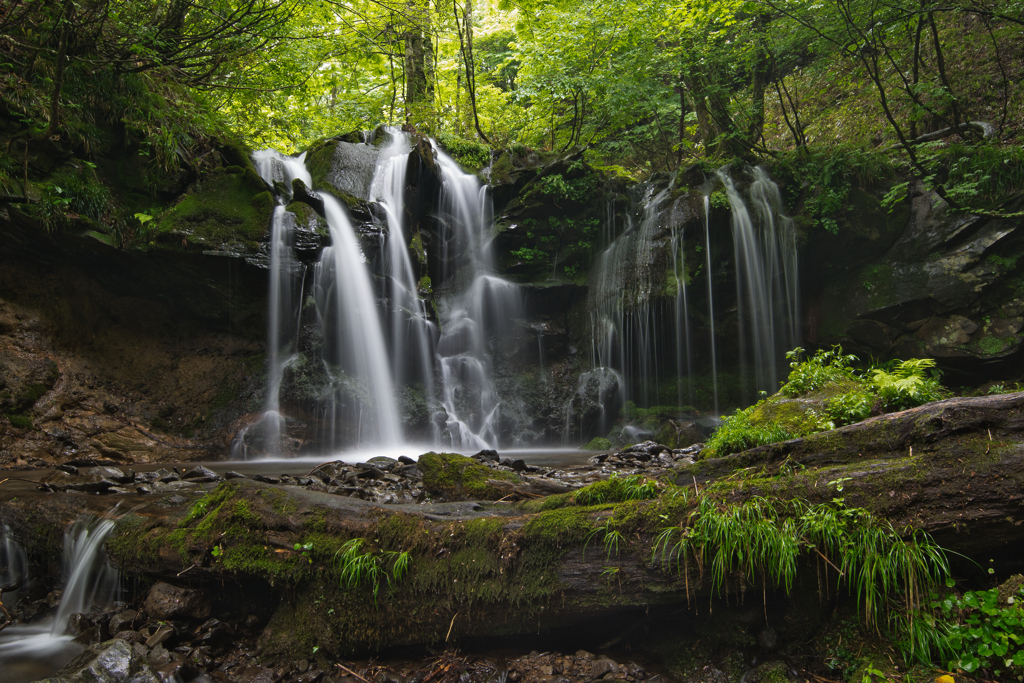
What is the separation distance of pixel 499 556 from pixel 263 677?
5.13 feet

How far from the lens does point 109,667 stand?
3.00 m

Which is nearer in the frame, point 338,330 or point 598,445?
point 598,445

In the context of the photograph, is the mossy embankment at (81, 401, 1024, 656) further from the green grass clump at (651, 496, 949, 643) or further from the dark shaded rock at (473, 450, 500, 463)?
the dark shaded rock at (473, 450, 500, 463)

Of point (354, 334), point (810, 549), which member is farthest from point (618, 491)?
point (354, 334)

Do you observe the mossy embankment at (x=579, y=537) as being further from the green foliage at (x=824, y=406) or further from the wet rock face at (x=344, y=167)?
the wet rock face at (x=344, y=167)

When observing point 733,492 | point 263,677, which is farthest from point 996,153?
point 263,677

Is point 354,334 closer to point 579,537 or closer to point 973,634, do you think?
point 579,537

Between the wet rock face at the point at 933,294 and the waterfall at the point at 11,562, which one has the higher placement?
the wet rock face at the point at 933,294

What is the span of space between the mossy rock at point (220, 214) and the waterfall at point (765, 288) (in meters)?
10.2

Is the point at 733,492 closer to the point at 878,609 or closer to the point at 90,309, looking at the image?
the point at 878,609

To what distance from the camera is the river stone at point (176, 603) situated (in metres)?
3.56

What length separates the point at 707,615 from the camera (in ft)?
10.4

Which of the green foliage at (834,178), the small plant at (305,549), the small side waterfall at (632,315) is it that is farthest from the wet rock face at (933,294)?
the small plant at (305,549)

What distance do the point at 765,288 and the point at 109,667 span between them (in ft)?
41.0
